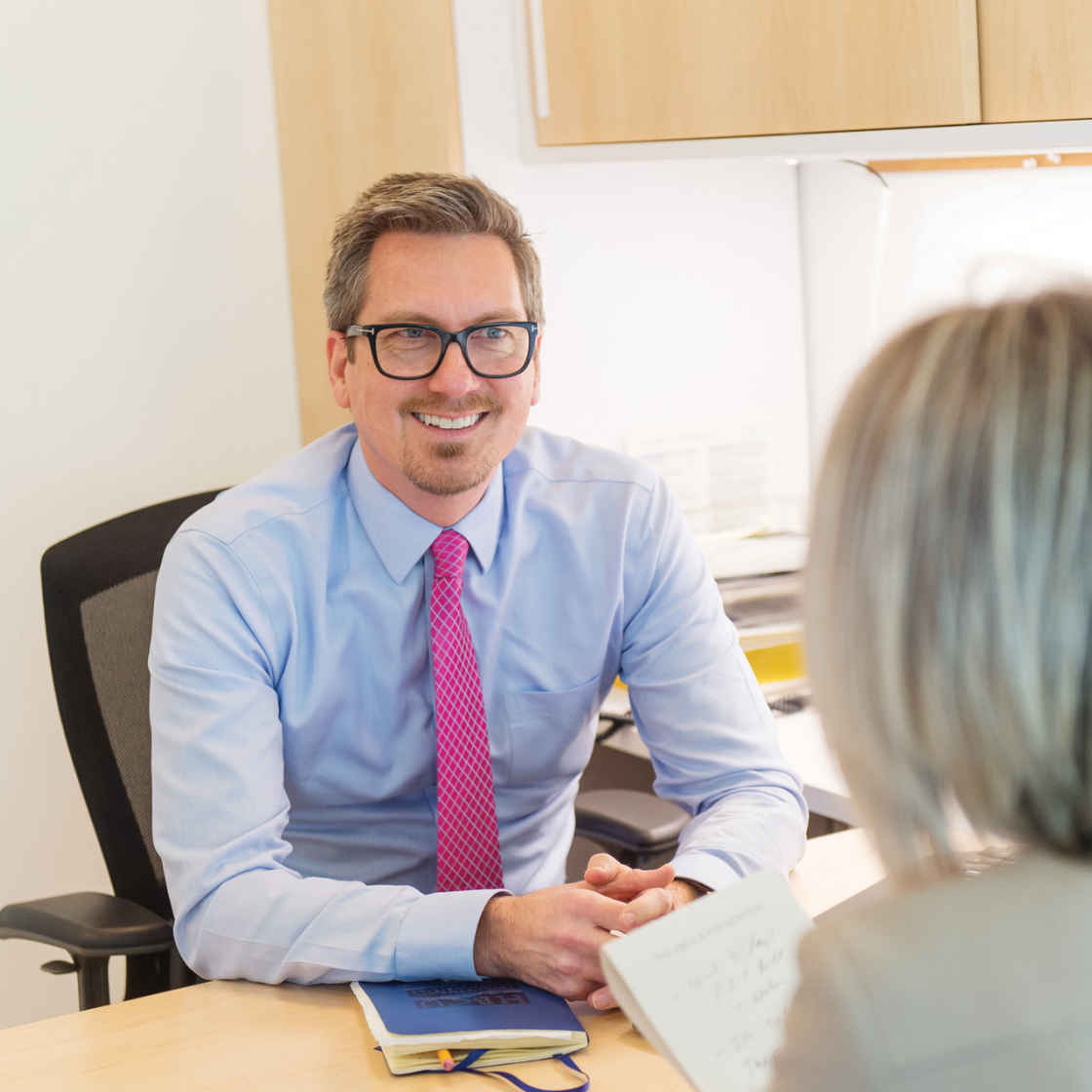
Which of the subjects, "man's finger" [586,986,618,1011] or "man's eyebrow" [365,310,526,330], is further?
"man's eyebrow" [365,310,526,330]

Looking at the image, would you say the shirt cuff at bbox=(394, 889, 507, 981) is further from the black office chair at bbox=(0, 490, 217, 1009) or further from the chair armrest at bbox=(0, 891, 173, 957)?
the black office chair at bbox=(0, 490, 217, 1009)

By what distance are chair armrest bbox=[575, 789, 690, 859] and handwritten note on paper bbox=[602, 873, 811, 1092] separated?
0.52m

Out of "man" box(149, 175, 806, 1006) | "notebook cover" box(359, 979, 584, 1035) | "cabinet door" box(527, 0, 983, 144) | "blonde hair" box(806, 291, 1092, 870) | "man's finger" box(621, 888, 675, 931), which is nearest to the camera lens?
"blonde hair" box(806, 291, 1092, 870)

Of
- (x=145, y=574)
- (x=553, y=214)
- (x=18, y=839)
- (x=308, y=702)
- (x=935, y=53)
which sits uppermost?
(x=935, y=53)

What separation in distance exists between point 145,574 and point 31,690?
72cm

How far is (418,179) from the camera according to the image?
1591 mm

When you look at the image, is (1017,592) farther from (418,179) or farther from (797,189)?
(797,189)

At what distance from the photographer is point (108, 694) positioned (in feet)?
5.09

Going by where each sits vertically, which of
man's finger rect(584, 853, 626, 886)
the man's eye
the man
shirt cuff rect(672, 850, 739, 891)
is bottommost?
shirt cuff rect(672, 850, 739, 891)

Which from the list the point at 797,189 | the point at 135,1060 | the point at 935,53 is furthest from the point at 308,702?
the point at 797,189

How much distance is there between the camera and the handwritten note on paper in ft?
3.03

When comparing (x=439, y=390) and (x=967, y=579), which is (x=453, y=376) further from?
(x=967, y=579)

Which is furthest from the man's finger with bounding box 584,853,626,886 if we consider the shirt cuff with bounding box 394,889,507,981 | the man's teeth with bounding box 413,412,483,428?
the man's teeth with bounding box 413,412,483,428

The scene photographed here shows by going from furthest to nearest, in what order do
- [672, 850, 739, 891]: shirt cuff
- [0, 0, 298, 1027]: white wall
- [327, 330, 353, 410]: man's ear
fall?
[0, 0, 298, 1027]: white wall < [327, 330, 353, 410]: man's ear < [672, 850, 739, 891]: shirt cuff
